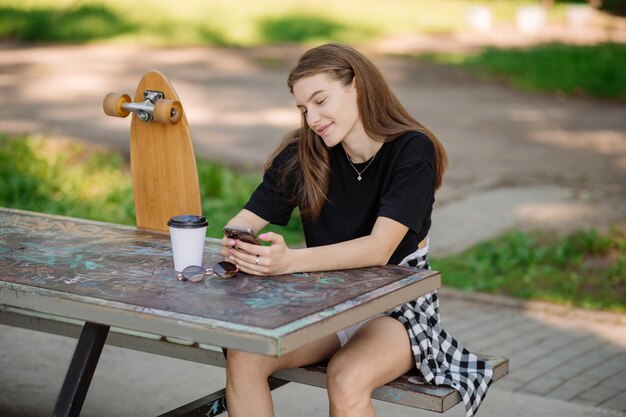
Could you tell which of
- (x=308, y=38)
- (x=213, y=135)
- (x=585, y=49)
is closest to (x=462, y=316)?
(x=213, y=135)

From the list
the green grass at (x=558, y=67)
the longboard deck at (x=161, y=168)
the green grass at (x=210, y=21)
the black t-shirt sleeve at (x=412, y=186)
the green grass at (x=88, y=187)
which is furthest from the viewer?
the green grass at (x=210, y=21)

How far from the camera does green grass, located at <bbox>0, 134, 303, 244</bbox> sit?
653 centimetres

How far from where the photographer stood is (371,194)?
118 inches

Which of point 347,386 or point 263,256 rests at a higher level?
point 263,256

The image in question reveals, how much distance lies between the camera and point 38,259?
2.80m

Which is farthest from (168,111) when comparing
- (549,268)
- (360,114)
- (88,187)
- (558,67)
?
(558,67)

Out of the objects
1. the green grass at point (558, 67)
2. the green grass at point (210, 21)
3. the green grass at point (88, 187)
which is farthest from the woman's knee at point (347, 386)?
the green grass at point (210, 21)

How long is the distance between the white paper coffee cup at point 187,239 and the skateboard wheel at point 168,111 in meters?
0.61

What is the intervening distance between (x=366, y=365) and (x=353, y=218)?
0.54 metres

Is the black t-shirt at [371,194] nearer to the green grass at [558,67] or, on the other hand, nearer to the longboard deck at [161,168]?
the longboard deck at [161,168]

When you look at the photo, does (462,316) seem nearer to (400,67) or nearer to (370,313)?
(370,313)

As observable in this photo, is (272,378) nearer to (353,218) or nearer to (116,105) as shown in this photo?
(353,218)

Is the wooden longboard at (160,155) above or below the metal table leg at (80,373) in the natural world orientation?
above

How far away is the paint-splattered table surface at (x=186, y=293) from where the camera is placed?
7.27 ft
